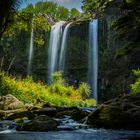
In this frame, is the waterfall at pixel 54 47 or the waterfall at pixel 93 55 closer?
the waterfall at pixel 93 55

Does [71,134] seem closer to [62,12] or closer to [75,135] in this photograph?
[75,135]

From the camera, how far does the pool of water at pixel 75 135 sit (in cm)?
1066

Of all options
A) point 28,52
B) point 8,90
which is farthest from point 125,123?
point 28,52

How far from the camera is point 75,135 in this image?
11438 mm

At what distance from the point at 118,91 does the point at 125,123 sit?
28561 millimetres

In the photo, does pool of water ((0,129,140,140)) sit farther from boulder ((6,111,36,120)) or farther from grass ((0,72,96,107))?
grass ((0,72,96,107))

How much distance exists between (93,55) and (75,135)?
34122 mm

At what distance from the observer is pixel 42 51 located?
49.4 metres

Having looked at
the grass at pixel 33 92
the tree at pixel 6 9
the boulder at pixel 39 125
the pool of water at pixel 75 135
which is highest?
the tree at pixel 6 9

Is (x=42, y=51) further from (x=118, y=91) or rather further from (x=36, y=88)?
(x=36, y=88)

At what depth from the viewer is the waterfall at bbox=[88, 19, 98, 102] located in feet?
142

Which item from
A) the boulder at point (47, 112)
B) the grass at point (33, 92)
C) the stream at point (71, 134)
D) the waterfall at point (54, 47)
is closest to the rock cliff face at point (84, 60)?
the waterfall at point (54, 47)

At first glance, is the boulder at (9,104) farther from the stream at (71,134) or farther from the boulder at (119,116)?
the boulder at (119,116)

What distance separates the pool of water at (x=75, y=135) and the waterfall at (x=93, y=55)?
1170 inches
